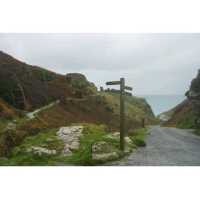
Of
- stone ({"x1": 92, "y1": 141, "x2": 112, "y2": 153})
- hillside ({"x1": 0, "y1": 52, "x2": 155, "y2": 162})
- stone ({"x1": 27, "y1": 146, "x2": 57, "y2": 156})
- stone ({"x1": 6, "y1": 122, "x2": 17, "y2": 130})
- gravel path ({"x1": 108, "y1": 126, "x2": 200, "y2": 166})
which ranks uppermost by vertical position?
hillside ({"x1": 0, "y1": 52, "x2": 155, "y2": 162})

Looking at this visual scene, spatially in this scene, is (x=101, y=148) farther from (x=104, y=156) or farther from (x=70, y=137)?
(x=70, y=137)

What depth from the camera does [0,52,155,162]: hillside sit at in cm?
1816

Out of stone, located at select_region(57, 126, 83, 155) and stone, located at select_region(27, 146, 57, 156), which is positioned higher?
stone, located at select_region(57, 126, 83, 155)

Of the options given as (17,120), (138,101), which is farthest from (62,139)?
(138,101)

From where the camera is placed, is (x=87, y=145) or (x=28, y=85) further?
(x=28, y=85)

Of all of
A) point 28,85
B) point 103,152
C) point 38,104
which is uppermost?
point 28,85

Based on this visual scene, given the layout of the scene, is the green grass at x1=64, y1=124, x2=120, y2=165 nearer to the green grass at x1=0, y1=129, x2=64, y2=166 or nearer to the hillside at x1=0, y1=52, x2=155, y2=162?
the green grass at x1=0, y1=129, x2=64, y2=166

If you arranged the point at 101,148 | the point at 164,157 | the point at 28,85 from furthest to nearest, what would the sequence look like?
1. the point at 28,85
2. the point at 164,157
3. the point at 101,148

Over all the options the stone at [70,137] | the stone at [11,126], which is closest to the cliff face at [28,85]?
the stone at [11,126]

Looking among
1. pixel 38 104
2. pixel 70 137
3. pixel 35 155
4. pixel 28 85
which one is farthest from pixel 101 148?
pixel 28 85

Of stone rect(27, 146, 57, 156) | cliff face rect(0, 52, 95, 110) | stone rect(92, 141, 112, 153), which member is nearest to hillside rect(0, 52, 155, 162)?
cliff face rect(0, 52, 95, 110)

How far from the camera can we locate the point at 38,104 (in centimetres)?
2589

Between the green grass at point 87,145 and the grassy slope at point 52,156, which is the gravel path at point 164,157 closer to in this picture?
the grassy slope at point 52,156

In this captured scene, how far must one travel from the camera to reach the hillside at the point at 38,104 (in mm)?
18156
